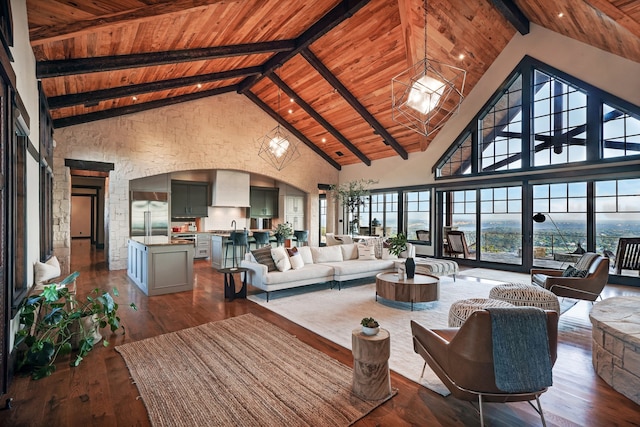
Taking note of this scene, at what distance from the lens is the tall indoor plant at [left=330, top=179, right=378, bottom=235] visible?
11219mm

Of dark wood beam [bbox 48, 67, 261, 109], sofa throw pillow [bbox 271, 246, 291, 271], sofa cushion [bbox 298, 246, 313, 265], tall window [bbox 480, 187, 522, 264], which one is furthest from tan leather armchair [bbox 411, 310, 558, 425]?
dark wood beam [bbox 48, 67, 261, 109]

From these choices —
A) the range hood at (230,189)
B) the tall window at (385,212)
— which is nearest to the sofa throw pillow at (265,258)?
the range hood at (230,189)

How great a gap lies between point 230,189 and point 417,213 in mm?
5899

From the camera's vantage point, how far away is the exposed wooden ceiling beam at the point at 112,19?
11.0 feet

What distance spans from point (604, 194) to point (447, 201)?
343 centimetres

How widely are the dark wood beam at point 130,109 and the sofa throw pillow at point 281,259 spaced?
5661 millimetres

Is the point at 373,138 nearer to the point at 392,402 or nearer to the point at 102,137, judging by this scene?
the point at 102,137

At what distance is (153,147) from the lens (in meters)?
8.38

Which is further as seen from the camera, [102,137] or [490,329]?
[102,137]

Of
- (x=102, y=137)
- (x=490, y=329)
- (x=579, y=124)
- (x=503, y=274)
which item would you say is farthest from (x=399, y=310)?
(x=102, y=137)

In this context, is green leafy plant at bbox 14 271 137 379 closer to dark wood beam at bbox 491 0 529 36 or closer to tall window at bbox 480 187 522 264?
dark wood beam at bbox 491 0 529 36

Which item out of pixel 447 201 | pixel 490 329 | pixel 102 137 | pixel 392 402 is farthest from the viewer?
pixel 447 201

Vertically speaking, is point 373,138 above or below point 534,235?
above

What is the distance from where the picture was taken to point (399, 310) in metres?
4.42
